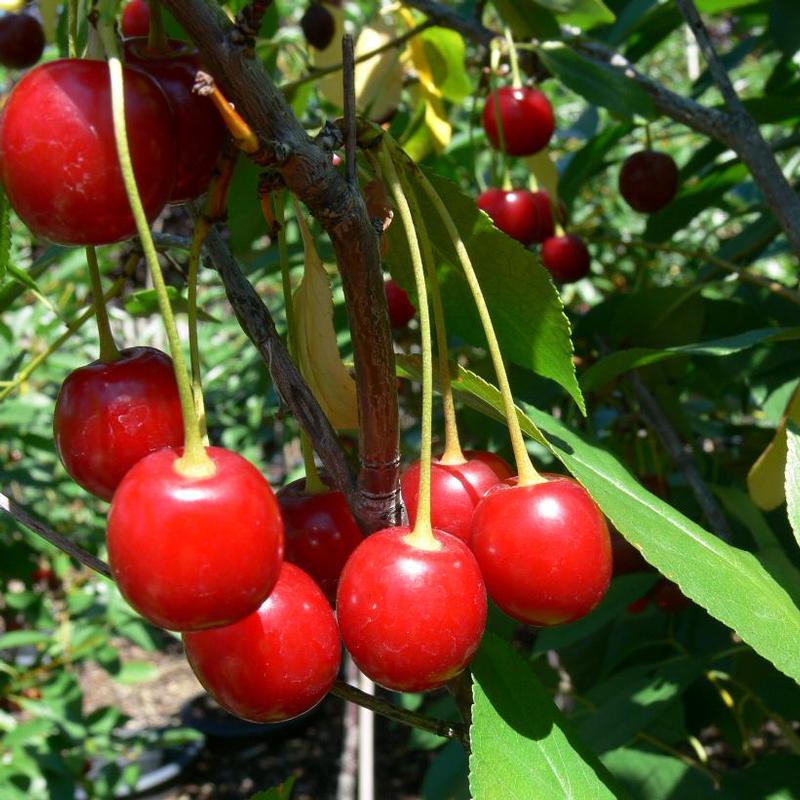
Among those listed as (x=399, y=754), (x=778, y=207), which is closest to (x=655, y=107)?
(x=778, y=207)

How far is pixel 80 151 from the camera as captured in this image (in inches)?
18.5

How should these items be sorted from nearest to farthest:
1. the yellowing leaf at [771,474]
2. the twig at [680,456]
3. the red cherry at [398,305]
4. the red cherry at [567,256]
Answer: the yellowing leaf at [771,474] → the twig at [680,456] → the red cherry at [398,305] → the red cherry at [567,256]

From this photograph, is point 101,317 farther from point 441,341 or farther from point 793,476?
point 793,476

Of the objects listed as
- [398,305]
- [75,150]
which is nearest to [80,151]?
[75,150]

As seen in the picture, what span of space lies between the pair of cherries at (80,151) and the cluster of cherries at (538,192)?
0.80 meters

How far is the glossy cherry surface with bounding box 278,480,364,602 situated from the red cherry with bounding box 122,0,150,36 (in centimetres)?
52

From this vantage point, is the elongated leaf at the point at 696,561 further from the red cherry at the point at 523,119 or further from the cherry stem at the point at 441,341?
the red cherry at the point at 523,119

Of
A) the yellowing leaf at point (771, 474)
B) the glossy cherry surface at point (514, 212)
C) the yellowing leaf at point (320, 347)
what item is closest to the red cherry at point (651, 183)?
the glossy cherry surface at point (514, 212)

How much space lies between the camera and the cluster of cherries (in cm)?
132

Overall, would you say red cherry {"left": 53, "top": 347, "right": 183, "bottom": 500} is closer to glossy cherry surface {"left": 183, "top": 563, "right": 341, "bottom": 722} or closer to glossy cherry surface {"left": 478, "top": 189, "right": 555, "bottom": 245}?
glossy cherry surface {"left": 183, "top": 563, "right": 341, "bottom": 722}

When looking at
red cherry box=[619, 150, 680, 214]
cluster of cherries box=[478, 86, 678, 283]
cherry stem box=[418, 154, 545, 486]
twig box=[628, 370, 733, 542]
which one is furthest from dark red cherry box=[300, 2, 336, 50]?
cherry stem box=[418, 154, 545, 486]

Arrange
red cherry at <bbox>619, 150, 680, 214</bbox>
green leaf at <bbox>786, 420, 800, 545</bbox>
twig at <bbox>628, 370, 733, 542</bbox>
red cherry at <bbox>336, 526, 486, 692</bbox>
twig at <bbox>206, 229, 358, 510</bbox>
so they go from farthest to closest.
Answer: red cherry at <bbox>619, 150, 680, 214</bbox> < twig at <bbox>628, 370, 733, 542</bbox> < green leaf at <bbox>786, 420, 800, 545</bbox> < twig at <bbox>206, 229, 358, 510</bbox> < red cherry at <bbox>336, 526, 486, 692</bbox>

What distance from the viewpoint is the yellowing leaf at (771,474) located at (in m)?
0.87

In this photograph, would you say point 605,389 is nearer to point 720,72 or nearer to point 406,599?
point 720,72
